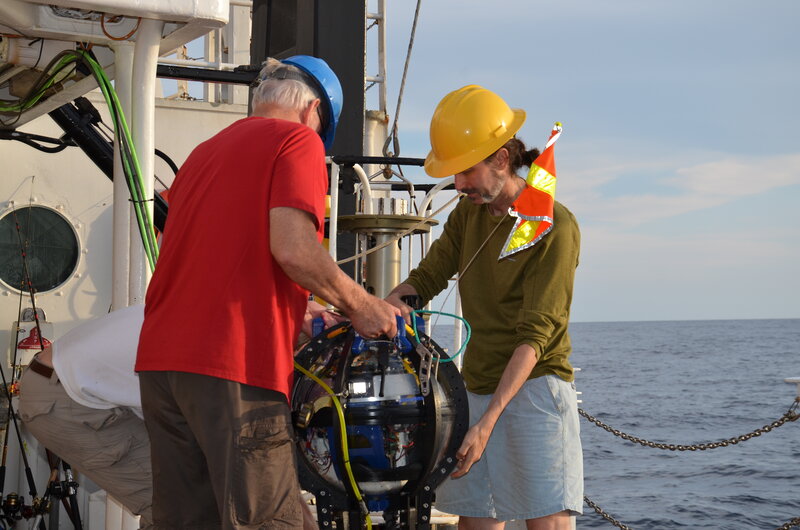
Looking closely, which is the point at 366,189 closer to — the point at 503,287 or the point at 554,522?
the point at 503,287

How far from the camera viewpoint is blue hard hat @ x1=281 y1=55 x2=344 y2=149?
2.84 metres

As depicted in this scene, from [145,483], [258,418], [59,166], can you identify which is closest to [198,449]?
[258,418]

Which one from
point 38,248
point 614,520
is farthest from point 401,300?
point 38,248

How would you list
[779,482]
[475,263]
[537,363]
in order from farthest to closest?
[779,482] < [475,263] < [537,363]

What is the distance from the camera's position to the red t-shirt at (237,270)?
8.05 feet

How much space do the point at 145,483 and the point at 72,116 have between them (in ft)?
11.6

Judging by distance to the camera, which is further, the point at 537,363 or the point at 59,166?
the point at 59,166

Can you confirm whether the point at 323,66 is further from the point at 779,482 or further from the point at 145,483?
the point at 779,482

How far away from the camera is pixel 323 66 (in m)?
3.00

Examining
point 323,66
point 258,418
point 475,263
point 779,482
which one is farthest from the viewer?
point 779,482

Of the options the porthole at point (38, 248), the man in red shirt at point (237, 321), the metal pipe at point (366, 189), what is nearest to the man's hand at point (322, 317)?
the man in red shirt at point (237, 321)

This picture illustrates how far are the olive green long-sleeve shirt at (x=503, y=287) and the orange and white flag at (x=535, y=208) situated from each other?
3cm

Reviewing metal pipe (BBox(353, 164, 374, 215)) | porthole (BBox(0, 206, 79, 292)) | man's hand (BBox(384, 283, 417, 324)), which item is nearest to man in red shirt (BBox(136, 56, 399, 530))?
man's hand (BBox(384, 283, 417, 324))

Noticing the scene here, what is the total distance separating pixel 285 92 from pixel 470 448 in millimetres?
1196
